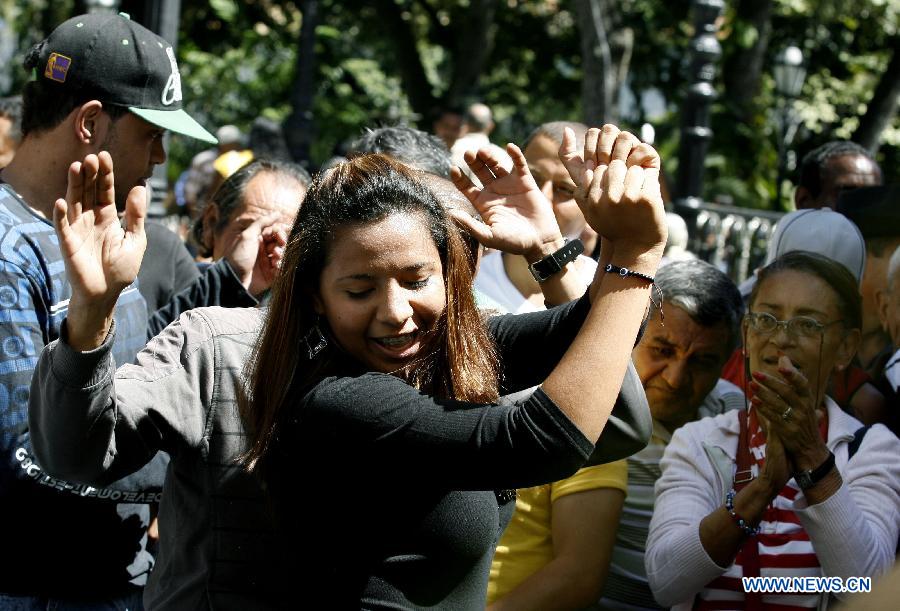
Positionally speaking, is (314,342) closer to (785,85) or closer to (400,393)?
(400,393)

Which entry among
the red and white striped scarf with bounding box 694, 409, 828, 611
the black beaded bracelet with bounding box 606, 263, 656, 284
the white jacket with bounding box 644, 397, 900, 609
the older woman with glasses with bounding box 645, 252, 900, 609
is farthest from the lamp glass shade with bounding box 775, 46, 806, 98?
the black beaded bracelet with bounding box 606, 263, 656, 284

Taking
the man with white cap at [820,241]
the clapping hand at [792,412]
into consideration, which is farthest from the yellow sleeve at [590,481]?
the man with white cap at [820,241]

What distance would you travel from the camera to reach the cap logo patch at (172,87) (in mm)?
2941

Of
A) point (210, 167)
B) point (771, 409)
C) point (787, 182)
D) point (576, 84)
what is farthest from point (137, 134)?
point (576, 84)

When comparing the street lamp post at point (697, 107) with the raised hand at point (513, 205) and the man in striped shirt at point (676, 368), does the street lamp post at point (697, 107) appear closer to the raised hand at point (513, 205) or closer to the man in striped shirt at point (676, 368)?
the man in striped shirt at point (676, 368)

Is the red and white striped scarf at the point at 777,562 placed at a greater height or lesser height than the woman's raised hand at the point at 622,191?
lesser

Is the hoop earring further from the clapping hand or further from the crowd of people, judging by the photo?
the clapping hand

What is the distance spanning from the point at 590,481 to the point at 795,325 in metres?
0.76

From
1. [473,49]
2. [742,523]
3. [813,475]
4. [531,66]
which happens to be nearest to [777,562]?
[742,523]

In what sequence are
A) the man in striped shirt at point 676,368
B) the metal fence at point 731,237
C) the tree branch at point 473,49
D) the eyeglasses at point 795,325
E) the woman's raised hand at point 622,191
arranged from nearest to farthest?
the woman's raised hand at point 622,191, the eyeglasses at point 795,325, the man in striped shirt at point 676,368, the metal fence at point 731,237, the tree branch at point 473,49

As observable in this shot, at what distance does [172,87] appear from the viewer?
2.97 m

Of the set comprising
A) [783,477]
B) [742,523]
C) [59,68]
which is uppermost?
[59,68]

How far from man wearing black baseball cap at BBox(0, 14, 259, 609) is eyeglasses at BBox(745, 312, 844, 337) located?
1718 mm

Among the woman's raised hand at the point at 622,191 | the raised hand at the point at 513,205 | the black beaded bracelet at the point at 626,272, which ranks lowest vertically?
the raised hand at the point at 513,205
